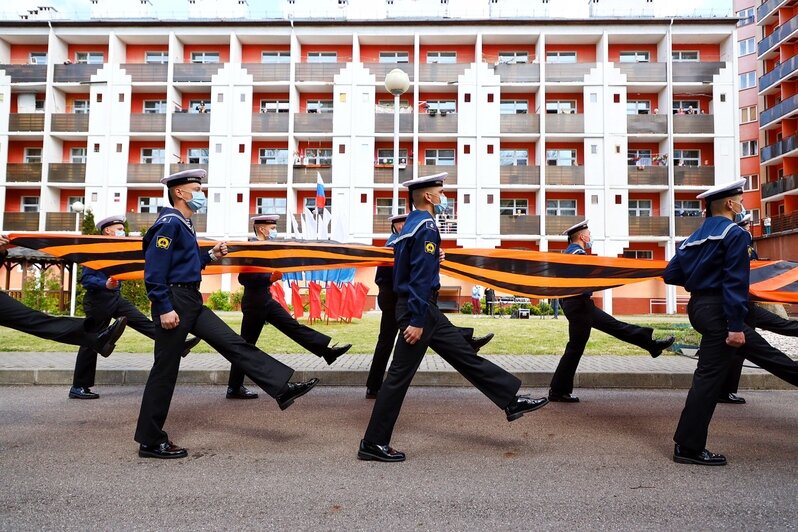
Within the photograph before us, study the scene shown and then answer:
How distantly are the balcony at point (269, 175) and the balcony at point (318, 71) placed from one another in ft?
20.1

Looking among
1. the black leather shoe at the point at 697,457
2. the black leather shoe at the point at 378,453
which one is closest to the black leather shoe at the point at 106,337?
the black leather shoe at the point at 378,453

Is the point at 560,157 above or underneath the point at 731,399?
above

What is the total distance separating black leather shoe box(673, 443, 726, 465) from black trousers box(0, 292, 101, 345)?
5.29 meters

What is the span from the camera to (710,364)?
483 centimetres

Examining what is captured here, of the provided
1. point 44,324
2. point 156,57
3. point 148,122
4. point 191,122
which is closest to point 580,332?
point 44,324

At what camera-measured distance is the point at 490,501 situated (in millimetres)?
3891

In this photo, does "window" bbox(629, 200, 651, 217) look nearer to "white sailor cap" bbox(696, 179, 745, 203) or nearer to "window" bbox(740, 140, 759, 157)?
"window" bbox(740, 140, 759, 157)

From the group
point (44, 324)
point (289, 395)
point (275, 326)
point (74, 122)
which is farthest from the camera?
point (74, 122)

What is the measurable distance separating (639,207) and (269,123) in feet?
83.7

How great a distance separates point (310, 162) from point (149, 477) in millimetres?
37180

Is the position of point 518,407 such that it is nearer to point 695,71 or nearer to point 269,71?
point 269,71

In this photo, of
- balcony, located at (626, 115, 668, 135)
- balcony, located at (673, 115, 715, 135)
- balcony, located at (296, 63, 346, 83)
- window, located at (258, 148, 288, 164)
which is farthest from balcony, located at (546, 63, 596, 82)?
window, located at (258, 148, 288, 164)

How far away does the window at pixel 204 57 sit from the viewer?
42188 millimetres

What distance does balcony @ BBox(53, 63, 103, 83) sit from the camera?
4044cm
